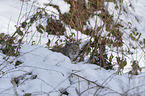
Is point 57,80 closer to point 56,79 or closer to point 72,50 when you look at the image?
point 56,79

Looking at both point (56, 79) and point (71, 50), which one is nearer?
point (56, 79)

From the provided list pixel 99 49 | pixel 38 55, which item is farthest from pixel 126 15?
pixel 38 55

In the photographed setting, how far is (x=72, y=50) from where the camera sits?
2.62m

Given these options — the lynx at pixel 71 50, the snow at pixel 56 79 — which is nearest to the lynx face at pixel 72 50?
the lynx at pixel 71 50

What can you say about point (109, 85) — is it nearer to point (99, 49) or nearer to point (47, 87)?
point (47, 87)

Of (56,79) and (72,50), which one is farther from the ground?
(72,50)

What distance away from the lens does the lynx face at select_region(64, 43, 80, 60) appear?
2613mm

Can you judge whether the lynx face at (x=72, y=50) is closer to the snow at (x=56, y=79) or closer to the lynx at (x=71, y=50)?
the lynx at (x=71, y=50)

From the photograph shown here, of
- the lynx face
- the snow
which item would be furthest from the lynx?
the snow

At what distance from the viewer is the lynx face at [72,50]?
261cm

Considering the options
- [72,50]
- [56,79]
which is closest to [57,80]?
[56,79]

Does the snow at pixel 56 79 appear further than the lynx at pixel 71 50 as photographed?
No

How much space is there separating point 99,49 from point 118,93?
3.86ft

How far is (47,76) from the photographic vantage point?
5.41 ft
